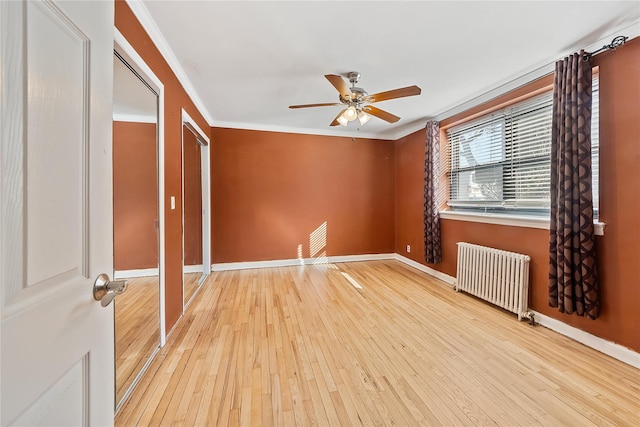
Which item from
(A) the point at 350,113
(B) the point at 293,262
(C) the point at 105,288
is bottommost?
(B) the point at 293,262

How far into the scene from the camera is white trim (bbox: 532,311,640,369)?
183 centimetres

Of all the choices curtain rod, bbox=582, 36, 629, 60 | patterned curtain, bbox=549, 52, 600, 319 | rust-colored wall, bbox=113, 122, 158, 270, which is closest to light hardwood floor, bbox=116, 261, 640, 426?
patterned curtain, bbox=549, 52, 600, 319

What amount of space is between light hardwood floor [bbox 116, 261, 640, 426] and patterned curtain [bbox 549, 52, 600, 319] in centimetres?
45

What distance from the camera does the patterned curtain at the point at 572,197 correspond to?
198 centimetres

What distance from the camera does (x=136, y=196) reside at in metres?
1.88

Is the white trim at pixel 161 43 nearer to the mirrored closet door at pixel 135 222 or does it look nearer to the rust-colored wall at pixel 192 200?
the mirrored closet door at pixel 135 222

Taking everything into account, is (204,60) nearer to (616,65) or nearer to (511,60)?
(511,60)

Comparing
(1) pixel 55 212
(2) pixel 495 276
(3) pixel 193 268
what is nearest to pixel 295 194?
(3) pixel 193 268

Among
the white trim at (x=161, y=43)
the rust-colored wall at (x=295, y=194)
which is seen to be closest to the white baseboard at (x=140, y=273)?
the white trim at (x=161, y=43)

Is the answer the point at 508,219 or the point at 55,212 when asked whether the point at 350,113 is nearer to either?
the point at 508,219

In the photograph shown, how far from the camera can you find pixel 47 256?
52 cm

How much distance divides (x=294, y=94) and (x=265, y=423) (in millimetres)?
3037

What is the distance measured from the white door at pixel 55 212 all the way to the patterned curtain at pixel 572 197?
3.00m

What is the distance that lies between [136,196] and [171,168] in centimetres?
44
